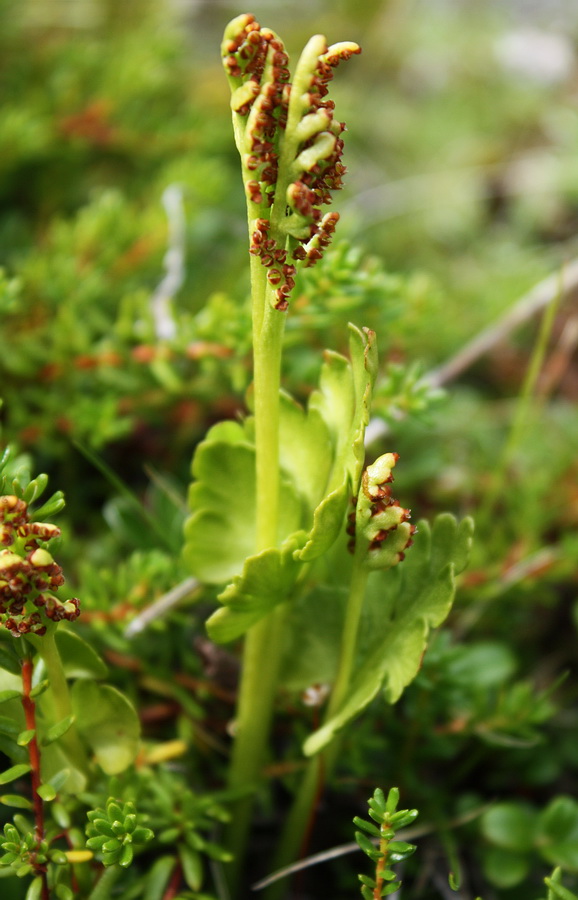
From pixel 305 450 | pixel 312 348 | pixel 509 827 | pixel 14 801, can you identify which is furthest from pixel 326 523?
pixel 312 348

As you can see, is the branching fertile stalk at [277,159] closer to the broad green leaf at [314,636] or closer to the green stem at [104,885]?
the broad green leaf at [314,636]

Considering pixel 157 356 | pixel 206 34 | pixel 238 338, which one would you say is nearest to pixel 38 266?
pixel 157 356

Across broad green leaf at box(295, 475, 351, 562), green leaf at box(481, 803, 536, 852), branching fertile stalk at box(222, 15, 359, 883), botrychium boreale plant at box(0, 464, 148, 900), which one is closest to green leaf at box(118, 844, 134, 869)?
botrychium boreale plant at box(0, 464, 148, 900)

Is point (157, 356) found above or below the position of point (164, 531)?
above

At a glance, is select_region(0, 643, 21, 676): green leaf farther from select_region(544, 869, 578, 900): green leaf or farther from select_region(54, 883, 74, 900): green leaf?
select_region(544, 869, 578, 900): green leaf

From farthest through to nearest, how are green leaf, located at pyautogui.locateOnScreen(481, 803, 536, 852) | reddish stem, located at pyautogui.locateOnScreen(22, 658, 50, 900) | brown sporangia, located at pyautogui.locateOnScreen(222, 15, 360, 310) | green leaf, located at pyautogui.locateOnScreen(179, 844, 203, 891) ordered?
green leaf, located at pyautogui.locateOnScreen(481, 803, 536, 852), green leaf, located at pyautogui.locateOnScreen(179, 844, 203, 891), reddish stem, located at pyautogui.locateOnScreen(22, 658, 50, 900), brown sporangia, located at pyautogui.locateOnScreen(222, 15, 360, 310)

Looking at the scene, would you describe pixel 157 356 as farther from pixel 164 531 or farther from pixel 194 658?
pixel 194 658
